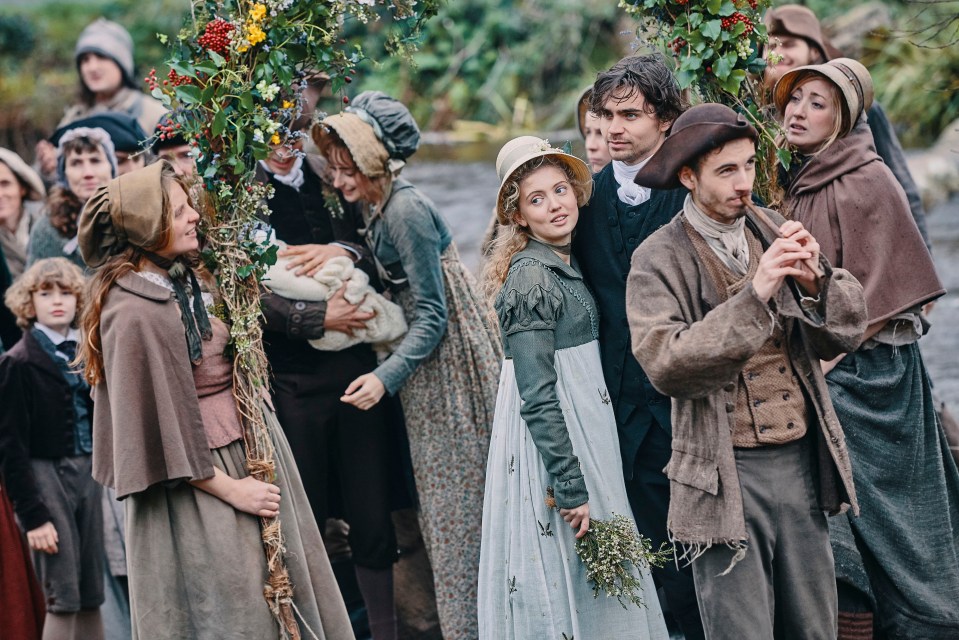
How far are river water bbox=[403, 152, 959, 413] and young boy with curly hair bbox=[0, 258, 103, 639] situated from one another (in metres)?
1.88

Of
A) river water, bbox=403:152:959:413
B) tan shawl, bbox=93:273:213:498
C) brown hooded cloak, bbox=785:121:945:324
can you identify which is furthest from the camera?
river water, bbox=403:152:959:413

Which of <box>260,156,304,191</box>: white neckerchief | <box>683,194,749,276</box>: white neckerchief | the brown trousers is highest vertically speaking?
<box>260,156,304,191</box>: white neckerchief

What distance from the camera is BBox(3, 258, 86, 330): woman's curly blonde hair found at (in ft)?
15.3

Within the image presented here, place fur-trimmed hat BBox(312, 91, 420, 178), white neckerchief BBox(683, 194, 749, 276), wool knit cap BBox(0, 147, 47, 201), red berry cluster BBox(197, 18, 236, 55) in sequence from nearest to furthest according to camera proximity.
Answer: white neckerchief BBox(683, 194, 749, 276), red berry cluster BBox(197, 18, 236, 55), fur-trimmed hat BBox(312, 91, 420, 178), wool knit cap BBox(0, 147, 47, 201)

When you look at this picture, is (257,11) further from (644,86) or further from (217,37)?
(644,86)

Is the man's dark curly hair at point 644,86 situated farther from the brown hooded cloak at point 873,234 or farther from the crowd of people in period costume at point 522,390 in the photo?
the brown hooded cloak at point 873,234

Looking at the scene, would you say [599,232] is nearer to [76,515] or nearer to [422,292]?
[422,292]

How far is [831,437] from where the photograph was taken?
336 centimetres

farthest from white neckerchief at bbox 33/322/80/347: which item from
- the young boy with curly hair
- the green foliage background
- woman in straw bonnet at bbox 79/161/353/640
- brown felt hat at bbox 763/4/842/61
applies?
the green foliage background

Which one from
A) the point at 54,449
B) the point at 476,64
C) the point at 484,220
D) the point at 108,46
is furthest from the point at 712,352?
the point at 476,64

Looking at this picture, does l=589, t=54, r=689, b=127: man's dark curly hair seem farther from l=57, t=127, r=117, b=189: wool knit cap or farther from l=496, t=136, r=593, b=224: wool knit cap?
l=57, t=127, r=117, b=189: wool knit cap

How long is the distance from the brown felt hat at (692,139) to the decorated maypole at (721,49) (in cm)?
62

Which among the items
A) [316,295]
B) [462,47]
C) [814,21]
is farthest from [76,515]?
[462,47]

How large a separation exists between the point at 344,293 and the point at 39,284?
1307mm
